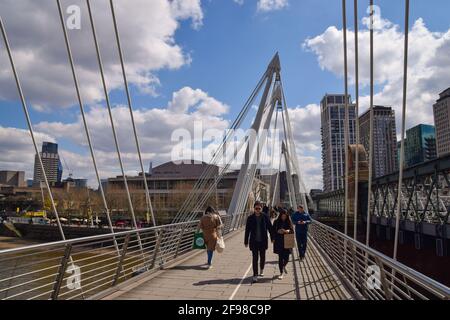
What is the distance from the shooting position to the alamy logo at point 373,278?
4.75 metres

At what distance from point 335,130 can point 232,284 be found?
142 feet

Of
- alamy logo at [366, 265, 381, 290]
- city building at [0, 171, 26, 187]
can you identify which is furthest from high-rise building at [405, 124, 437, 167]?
city building at [0, 171, 26, 187]

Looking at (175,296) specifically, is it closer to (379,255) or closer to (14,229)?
(379,255)

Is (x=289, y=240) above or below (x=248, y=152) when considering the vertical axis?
below

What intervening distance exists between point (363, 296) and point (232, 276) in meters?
Answer: 2.78

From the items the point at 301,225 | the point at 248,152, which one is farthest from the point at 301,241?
the point at 248,152

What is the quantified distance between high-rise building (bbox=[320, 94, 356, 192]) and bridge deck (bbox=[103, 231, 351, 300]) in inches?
159

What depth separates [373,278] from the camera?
500 cm

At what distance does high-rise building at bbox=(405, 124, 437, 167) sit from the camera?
11473cm

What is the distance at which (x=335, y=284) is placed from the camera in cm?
675

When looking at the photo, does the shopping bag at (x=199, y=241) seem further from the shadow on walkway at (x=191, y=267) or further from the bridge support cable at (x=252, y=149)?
the bridge support cable at (x=252, y=149)

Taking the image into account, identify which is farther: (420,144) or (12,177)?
(12,177)

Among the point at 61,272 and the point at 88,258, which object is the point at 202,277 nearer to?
the point at 88,258

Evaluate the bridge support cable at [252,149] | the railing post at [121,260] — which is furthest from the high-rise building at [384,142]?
the railing post at [121,260]
